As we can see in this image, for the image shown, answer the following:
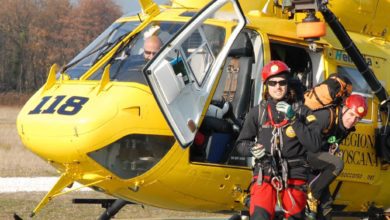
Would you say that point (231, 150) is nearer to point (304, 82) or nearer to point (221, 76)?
point (221, 76)

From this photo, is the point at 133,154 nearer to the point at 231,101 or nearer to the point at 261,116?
the point at 261,116

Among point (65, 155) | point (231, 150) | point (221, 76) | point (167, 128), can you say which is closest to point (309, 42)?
point (221, 76)

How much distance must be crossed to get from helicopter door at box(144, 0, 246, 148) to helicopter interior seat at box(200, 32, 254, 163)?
35 centimetres

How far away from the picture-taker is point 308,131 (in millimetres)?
5902

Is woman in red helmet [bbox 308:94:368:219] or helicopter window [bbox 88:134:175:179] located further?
woman in red helmet [bbox 308:94:368:219]

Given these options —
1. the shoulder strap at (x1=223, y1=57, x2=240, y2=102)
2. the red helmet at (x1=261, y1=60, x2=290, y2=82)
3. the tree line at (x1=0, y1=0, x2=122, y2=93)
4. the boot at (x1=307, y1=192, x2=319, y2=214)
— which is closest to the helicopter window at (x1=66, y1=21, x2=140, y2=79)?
the shoulder strap at (x1=223, y1=57, x2=240, y2=102)

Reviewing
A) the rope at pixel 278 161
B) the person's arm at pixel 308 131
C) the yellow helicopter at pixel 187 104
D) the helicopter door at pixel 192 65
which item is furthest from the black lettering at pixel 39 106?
the person's arm at pixel 308 131

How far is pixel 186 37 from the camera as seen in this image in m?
6.13

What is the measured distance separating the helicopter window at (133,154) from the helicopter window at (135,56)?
19.6 inches

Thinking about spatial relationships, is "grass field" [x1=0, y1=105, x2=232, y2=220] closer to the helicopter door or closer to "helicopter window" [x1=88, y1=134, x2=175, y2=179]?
"helicopter window" [x1=88, y1=134, x2=175, y2=179]

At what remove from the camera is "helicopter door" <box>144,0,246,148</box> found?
5816 mm

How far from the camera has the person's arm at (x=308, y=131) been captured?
5.87 meters

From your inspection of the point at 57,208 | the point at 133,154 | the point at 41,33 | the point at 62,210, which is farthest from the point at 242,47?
the point at 41,33

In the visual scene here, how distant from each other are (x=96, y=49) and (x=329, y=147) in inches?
92.6
